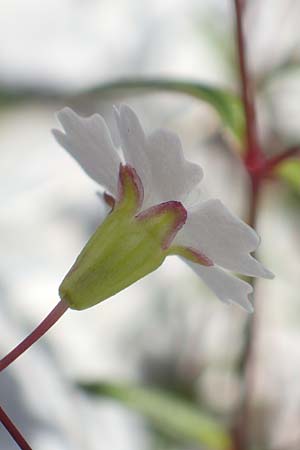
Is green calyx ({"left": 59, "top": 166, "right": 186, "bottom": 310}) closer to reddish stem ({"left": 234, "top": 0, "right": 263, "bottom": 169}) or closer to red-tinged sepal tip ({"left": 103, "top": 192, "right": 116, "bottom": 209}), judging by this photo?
red-tinged sepal tip ({"left": 103, "top": 192, "right": 116, "bottom": 209})

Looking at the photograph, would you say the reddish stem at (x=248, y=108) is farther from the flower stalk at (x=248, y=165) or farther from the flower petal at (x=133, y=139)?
the flower petal at (x=133, y=139)

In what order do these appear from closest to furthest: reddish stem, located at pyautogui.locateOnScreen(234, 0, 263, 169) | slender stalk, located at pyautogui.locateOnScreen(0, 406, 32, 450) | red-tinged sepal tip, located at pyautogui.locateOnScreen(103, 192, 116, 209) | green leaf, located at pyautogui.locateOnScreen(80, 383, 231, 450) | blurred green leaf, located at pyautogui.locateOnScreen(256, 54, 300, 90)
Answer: slender stalk, located at pyautogui.locateOnScreen(0, 406, 32, 450) → red-tinged sepal tip, located at pyautogui.locateOnScreen(103, 192, 116, 209) → reddish stem, located at pyautogui.locateOnScreen(234, 0, 263, 169) → green leaf, located at pyautogui.locateOnScreen(80, 383, 231, 450) → blurred green leaf, located at pyautogui.locateOnScreen(256, 54, 300, 90)

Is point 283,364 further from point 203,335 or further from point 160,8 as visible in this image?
point 160,8

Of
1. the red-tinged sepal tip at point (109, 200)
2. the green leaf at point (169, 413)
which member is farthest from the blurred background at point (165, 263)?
the red-tinged sepal tip at point (109, 200)

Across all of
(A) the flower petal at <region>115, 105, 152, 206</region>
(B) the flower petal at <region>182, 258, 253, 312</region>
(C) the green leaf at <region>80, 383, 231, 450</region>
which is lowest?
(C) the green leaf at <region>80, 383, 231, 450</region>

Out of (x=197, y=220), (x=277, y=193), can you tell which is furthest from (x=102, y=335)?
(x=197, y=220)

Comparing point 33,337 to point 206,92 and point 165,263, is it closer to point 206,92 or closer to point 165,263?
point 206,92

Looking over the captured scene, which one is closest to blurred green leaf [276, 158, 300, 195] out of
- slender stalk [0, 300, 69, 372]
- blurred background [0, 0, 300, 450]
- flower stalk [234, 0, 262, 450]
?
flower stalk [234, 0, 262, 450]
